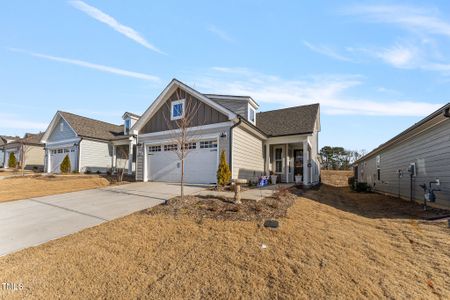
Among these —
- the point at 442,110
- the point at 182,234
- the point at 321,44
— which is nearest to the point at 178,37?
the point at 321,44

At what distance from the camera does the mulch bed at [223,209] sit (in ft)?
19.9

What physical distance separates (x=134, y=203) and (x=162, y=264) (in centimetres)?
483

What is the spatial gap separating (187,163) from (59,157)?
58.0 feet

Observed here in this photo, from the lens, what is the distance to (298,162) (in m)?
18.2

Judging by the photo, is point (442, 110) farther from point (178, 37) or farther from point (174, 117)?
point (174, 117)

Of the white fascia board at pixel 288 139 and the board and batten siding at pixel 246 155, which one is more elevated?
the white fascia board at pixel 288 139

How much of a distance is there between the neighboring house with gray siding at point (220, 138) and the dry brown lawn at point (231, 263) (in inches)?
283

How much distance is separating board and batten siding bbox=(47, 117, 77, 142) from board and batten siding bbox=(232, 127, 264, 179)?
1761 centimetres

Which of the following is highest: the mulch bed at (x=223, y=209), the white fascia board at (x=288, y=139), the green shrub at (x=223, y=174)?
the white fascia board at (x=288, y=139)

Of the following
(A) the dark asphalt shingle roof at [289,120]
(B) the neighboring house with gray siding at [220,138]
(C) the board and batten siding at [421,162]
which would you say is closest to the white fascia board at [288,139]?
(B) the neighboring house with gray siding at [220,138]

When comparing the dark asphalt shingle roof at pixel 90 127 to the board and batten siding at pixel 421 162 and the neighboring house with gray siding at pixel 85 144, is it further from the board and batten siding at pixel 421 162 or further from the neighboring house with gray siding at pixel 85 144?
the board and batten siding at pixel 421 162

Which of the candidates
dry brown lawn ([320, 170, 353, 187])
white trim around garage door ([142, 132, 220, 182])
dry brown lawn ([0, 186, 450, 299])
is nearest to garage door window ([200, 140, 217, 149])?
white trim around garage door ([142, 132, 220, 182])

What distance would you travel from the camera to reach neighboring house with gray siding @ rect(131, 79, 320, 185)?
12781 millimetres

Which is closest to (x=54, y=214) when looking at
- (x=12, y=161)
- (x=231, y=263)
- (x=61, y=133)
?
(x=231, y=263)
